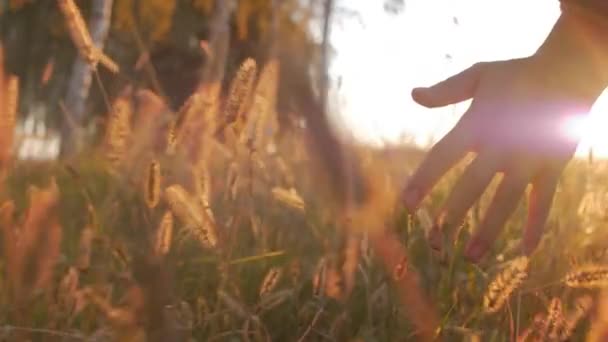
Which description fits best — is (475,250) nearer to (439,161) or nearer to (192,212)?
(439,161)

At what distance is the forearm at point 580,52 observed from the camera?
1.15 m

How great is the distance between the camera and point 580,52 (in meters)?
1.16

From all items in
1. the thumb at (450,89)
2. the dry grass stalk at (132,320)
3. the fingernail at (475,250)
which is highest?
the thumb at (450,89)

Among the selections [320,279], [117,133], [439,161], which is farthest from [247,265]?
[439,161]

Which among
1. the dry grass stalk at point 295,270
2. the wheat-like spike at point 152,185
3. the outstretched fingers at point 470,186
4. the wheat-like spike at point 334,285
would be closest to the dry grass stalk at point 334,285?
the wheat-like spike at point 334,285

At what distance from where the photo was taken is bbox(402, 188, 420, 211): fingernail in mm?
1095

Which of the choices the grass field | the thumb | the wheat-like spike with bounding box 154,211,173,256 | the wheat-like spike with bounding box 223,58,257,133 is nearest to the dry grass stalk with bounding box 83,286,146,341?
the grass field

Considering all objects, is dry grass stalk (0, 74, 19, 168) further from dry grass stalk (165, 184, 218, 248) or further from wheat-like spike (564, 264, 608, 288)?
wheat-like spike (564, 264, 608, 288)

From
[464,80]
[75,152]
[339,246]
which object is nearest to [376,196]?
[339,246]

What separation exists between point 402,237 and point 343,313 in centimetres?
46

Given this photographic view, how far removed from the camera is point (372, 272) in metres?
1.47

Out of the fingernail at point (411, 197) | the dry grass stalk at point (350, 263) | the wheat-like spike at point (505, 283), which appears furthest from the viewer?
the dry grass stalk at point (350, 263)

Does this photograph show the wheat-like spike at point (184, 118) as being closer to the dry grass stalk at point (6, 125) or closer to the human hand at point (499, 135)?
the dry grass stalk at point (6, 125)

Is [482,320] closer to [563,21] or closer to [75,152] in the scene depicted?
[563,21]
